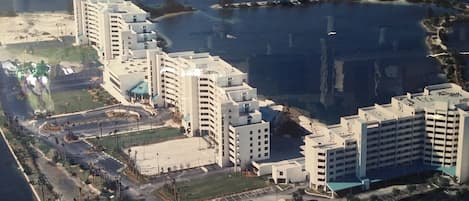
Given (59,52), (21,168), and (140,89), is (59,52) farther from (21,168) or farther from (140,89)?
(21,168)

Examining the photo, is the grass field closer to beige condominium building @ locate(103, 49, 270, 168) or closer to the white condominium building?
beige condominium building @ locate(103, 49, 270, 168)

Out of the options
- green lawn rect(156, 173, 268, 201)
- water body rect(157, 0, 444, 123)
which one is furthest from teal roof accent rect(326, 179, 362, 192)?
water body rect(157, 0, 444, 123)

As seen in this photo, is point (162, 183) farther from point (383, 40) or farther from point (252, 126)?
point (383, 40)

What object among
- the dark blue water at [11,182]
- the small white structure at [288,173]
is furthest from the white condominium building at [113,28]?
the small white structure at [288,173]

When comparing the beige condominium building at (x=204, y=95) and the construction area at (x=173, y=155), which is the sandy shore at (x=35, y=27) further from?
the construction area at (x=173, y=155)

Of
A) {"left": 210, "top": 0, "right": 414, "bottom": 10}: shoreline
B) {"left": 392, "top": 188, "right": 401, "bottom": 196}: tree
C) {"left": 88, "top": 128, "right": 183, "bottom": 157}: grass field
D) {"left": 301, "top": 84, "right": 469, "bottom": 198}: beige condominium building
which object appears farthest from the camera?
{"left": 210, "top": 0, "right": 414, "bottom": 10}: shoreline

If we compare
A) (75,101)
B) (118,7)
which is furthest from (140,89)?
(118,7)

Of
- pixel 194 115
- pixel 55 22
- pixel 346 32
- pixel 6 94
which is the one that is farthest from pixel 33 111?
pixel 346 32

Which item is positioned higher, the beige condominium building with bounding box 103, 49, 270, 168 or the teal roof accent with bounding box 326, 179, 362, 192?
the beige condominium building with bounding box 103, 49, 270, 168
